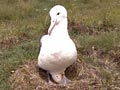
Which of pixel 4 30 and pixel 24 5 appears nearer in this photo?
pixel 4 30

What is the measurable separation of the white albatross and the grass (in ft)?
1.85

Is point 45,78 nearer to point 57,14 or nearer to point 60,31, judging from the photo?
point 60,31

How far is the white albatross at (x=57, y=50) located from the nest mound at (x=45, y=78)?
4.9 inches

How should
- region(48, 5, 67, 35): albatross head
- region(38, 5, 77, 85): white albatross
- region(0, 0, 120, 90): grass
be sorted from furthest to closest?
region(0, 0, 120, 90): grass, region(48, 5, 67, 35): albatross head, region(38, 5, 77, 85): white albatross

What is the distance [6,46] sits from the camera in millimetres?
6473

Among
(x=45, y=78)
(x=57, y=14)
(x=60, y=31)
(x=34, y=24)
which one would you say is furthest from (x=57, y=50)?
(x=34, y=24)

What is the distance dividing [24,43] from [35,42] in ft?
0.58

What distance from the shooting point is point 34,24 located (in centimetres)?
758

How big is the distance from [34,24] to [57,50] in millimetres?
2931

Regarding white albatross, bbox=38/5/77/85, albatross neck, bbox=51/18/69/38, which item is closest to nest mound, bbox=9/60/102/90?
white albatross, bbox=38/5/77/85

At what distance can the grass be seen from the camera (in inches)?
232

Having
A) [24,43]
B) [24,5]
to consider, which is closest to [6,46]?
[24,43]

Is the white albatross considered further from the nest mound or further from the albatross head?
the nest mound

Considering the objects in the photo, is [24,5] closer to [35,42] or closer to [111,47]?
[35,42]
